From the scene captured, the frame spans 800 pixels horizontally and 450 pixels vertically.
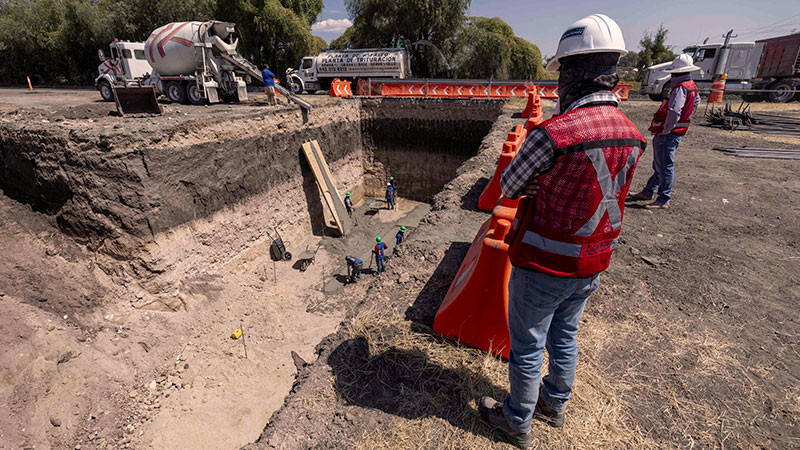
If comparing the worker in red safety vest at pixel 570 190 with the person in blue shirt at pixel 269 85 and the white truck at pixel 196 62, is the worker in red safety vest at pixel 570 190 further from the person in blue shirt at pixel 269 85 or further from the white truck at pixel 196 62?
the white truck at pixel 196 62

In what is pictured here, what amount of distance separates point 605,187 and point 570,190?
184 mm

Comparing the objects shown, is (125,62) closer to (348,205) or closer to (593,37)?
(348,205)

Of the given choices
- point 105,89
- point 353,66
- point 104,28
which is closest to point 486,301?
point 105,89

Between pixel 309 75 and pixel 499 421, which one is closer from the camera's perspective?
pixel 499 421

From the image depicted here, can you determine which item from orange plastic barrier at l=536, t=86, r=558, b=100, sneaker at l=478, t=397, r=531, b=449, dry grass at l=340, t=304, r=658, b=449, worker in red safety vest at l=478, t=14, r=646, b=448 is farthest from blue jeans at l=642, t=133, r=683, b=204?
orange plastic barrier at l=536, t=86, r=558, b=100

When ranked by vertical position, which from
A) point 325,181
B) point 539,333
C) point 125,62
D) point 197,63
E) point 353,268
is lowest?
point 353,268

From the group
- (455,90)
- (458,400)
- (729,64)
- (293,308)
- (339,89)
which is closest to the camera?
(458,400)

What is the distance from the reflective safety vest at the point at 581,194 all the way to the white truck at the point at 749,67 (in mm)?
21426

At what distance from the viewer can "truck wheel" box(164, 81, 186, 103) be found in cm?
1189

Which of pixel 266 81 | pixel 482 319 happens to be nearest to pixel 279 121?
pixel 266 81

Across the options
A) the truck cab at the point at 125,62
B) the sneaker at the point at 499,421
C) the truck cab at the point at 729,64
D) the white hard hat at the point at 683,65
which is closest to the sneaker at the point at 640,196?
the white hard hat at the point at 683,65

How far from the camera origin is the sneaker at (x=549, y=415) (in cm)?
222

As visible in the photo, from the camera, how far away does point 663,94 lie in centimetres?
1786

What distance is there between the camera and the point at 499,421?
2.17 meters
